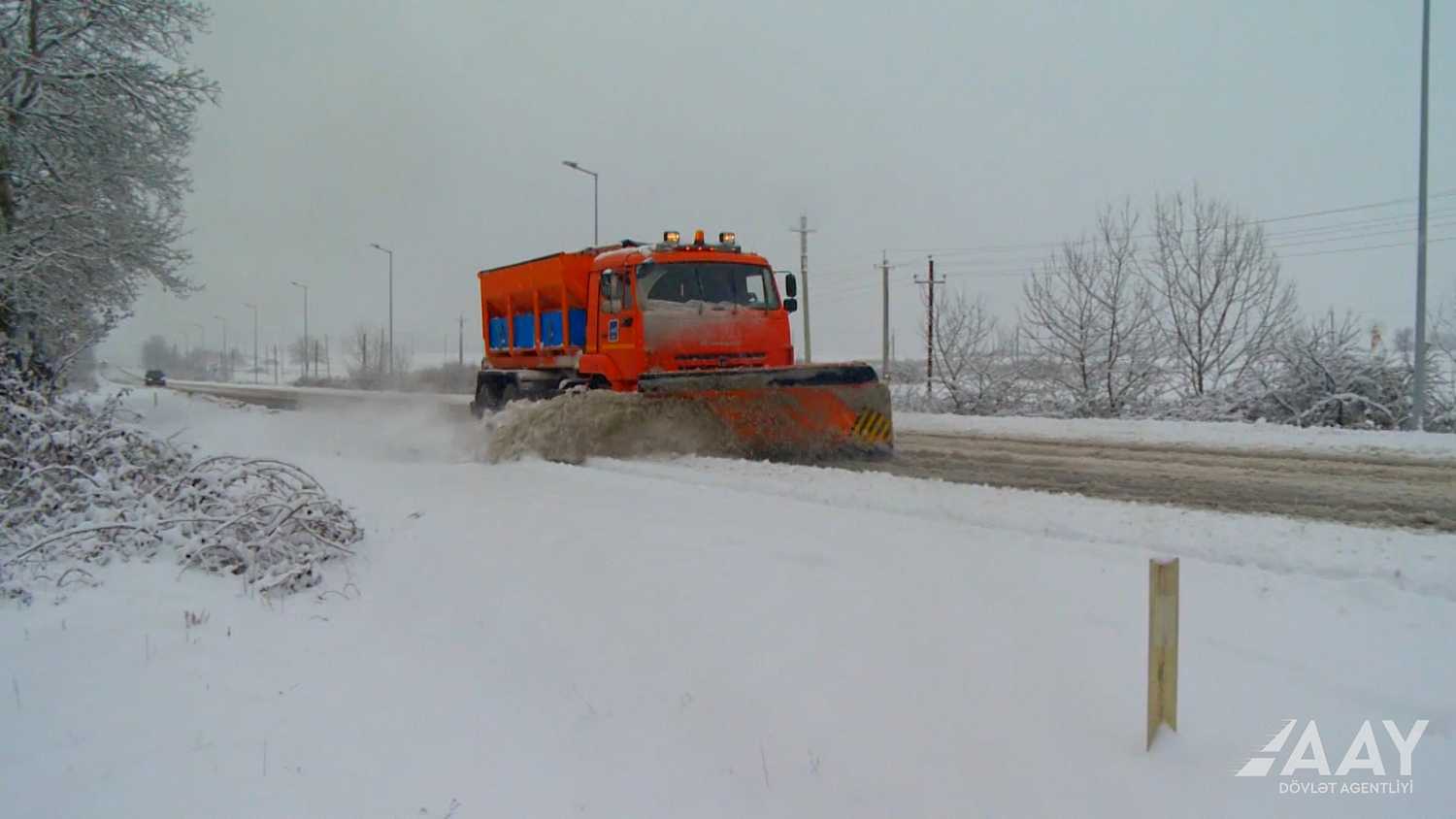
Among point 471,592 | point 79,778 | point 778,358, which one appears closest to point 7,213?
point 778,358

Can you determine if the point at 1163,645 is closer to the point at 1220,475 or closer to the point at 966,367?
the point at 1220,475

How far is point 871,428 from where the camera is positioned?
1123 cm

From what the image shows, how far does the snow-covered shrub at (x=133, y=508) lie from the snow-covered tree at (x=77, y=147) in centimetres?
719

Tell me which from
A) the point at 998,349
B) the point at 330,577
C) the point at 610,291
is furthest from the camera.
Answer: the point at 998,349

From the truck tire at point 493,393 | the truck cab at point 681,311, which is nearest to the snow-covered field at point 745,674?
the truck cab at point 681,311

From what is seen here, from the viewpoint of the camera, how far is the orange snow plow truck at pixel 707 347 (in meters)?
10.8

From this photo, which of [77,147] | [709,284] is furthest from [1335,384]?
[77,147]

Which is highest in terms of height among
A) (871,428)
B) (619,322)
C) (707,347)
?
(619,322)

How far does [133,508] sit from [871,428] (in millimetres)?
7905

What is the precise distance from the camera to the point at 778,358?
40.5ft

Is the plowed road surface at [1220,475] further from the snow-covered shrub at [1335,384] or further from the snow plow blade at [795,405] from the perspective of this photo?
the snow-covered shrub at [1335,384]

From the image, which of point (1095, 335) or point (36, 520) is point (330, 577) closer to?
point (36, 520)

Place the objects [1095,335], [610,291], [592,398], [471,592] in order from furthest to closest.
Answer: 1. [1095,335]
2. [610,291]
3. [592,398]
4. [471,592]

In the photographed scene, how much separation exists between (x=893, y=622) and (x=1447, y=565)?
3.28m
